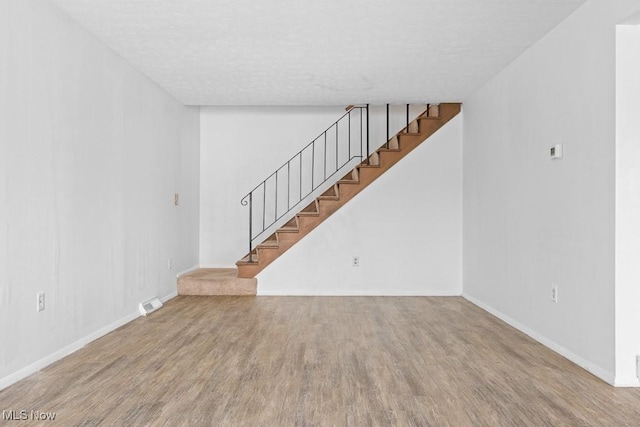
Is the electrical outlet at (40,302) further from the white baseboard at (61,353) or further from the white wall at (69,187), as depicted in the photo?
the white baseboard at (61,353)

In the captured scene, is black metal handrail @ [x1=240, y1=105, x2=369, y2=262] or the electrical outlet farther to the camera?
black metal handrail @ [x1=240, y1=105, x2=369, y2=262]

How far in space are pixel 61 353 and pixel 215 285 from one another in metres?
2.85

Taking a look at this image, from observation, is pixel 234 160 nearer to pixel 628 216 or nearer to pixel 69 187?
pixel 69 187

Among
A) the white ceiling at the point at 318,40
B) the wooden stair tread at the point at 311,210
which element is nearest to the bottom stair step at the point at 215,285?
the wooden stair tread at the point at 311,210

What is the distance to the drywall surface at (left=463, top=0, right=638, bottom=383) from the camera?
3082 millimetres

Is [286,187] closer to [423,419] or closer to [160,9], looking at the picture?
[160,9]

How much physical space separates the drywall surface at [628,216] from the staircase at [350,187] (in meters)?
3.47

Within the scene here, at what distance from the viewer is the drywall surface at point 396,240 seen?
254 inches

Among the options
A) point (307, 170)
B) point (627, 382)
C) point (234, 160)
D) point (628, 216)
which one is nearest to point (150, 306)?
point (234, 160)

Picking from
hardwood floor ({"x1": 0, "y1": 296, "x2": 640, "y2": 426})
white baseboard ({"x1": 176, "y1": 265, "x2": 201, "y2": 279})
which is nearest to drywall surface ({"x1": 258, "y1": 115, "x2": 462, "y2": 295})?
white baseboard ({"x1": 176, "y1": 265, "x2": 201, "y2": 279})

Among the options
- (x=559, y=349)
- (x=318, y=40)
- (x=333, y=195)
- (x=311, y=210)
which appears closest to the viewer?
(x=559, y=349)

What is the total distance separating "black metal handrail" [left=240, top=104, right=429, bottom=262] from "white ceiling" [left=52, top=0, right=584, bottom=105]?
165 cm

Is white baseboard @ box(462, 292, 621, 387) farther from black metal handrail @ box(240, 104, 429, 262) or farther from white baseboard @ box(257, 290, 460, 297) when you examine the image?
black metal handrail @ box(240, 104, 429, 262)
